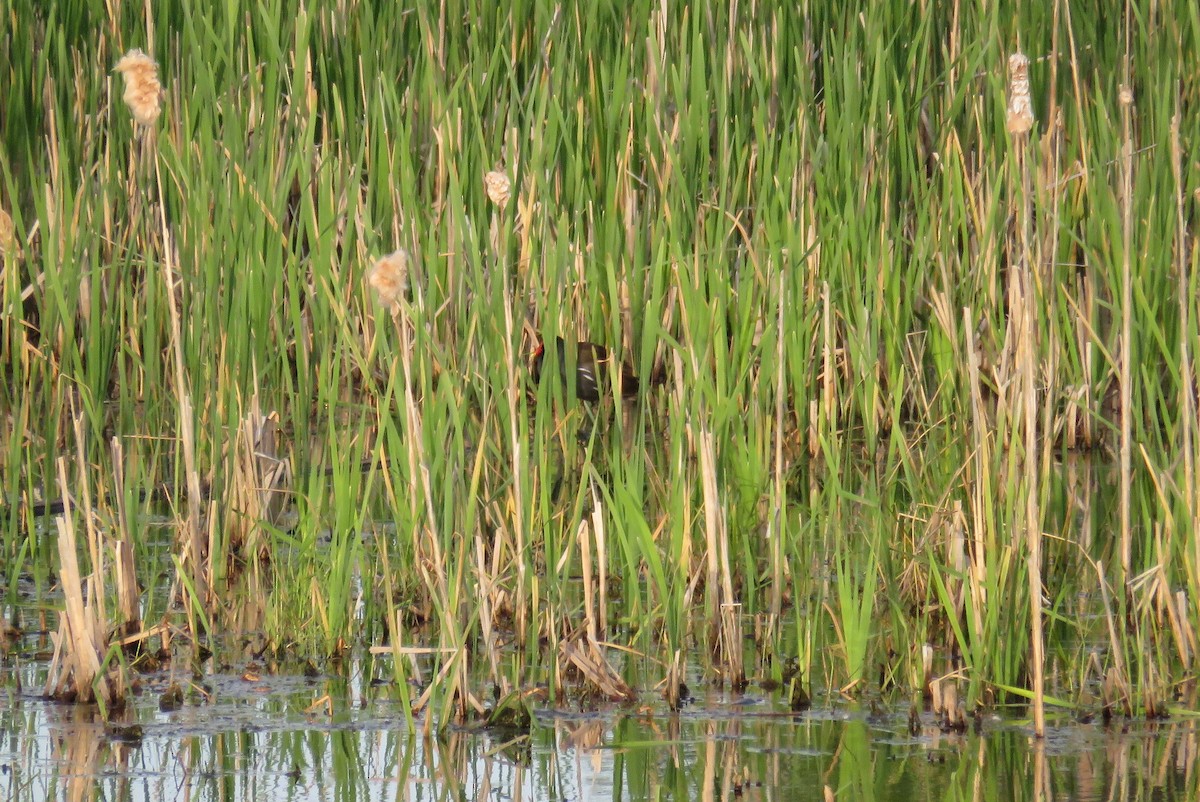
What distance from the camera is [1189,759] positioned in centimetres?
279

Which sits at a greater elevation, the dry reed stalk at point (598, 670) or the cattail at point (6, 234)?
the cattail at point (6, 234)

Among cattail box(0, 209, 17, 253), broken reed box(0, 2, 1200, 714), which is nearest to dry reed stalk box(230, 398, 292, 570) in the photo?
broken reed box(0, 2, 1200, 714)

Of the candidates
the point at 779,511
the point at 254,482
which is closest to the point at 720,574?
the point at 779,511

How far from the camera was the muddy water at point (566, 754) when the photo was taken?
8.76ft

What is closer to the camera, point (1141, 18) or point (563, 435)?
point (563, 435)

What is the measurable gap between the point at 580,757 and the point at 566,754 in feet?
0.08

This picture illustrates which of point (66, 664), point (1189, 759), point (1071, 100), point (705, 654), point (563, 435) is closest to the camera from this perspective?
point (1189, 759)

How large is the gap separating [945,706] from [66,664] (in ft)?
4.48

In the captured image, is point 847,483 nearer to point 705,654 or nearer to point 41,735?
point 705,654

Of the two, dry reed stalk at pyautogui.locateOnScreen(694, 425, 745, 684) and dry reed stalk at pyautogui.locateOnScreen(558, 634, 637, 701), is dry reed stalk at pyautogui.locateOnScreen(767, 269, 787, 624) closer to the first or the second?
dry reed stalk at pyautogui.locateOnScreen(694, 425, 745, 684)

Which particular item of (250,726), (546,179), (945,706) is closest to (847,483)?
(546,179)

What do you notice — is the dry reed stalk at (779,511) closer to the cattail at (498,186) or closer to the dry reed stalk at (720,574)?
the dry reed stalk at (720,574)

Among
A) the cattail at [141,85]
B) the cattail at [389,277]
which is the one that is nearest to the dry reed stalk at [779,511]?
the cattail at [389,277]

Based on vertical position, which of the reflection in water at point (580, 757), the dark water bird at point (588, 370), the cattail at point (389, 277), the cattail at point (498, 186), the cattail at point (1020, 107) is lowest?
the reflection in water at point (580, 757)
